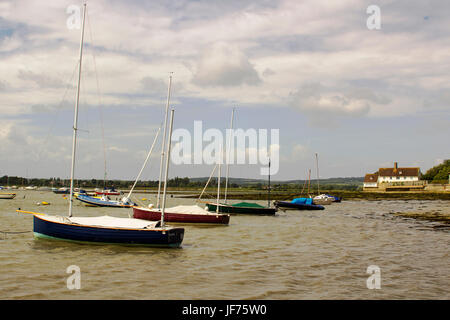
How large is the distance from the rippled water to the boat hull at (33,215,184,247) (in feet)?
1.73

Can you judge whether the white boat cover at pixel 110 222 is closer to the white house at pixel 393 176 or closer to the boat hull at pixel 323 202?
the boat hull at pixel 323 202

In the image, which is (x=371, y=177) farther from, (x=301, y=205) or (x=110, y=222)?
(x=110, y=222)

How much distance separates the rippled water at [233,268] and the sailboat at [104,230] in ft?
1.91

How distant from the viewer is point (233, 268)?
20969 mm

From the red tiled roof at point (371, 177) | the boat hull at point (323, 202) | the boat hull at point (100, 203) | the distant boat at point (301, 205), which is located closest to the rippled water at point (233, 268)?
the distant boat at point (301, 205)

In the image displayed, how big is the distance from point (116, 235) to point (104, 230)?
0.80 metres

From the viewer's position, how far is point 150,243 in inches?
979

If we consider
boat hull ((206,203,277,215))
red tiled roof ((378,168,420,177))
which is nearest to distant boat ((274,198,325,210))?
boat hull ((206,203,277,215))

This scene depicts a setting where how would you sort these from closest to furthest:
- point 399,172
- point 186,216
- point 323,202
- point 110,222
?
point 110,222
point 186,216
point 323,202
point 399,172

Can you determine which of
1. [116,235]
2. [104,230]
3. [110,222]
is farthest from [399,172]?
[104,230]

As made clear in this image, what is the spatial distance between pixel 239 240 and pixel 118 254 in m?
10.8

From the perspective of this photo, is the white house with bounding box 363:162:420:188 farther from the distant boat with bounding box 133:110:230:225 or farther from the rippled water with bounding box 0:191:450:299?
the rippled water with bounding box 0:191:450:299

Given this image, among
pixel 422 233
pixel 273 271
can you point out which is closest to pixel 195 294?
pixel 273 271

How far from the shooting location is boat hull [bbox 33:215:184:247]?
24.7 metres
